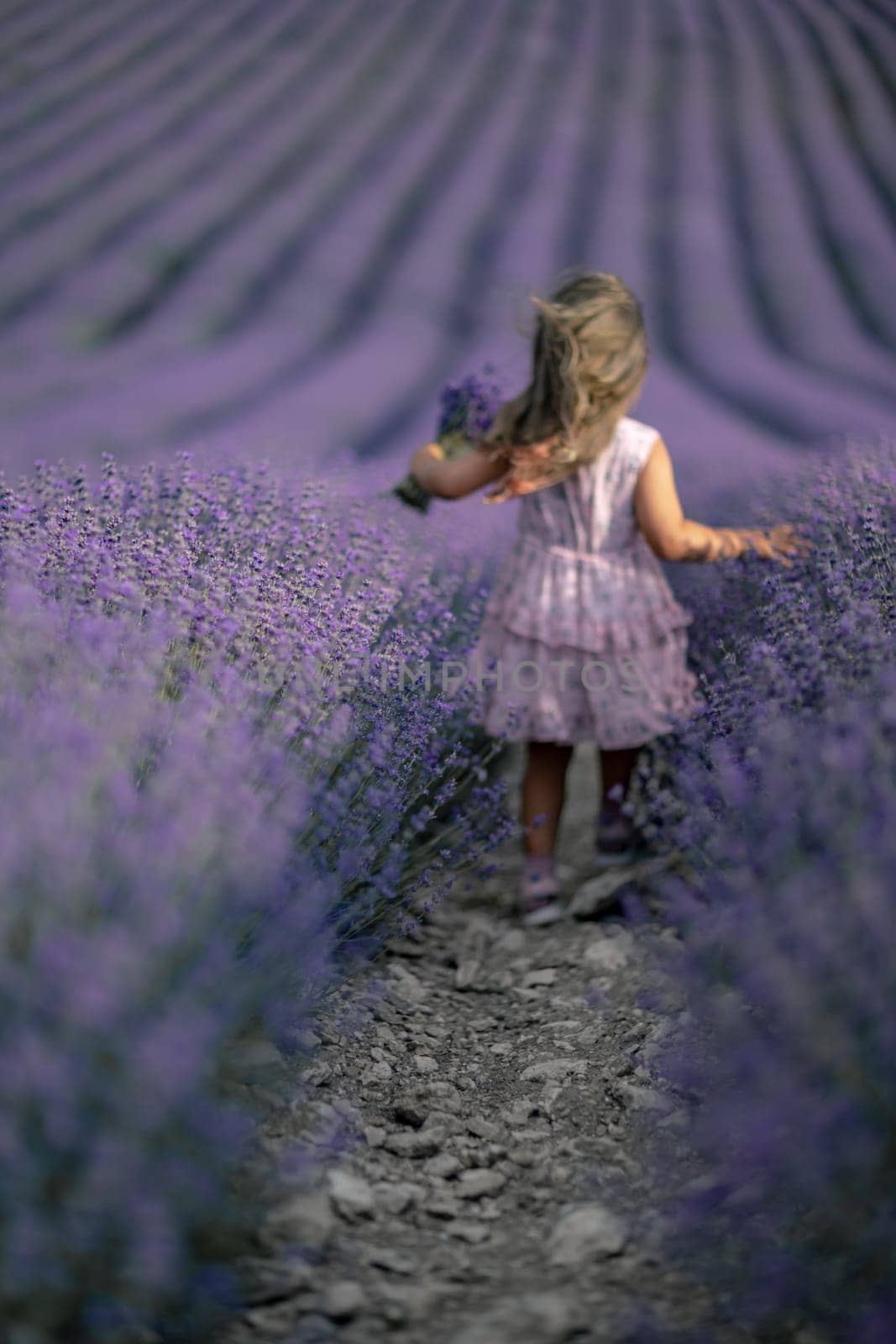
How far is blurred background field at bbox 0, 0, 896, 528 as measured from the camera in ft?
10.2

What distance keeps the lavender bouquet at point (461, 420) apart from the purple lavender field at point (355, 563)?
7 cm

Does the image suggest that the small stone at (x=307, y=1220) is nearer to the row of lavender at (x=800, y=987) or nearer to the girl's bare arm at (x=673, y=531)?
the row of lavender at (x=800, y=987)

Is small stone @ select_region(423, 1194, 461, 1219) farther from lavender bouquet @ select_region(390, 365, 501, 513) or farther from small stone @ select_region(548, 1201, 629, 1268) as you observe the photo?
lavender bouquet @ select_region(390, 365, 501, 513)

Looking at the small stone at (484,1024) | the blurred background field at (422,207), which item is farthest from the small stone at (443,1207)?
the blurred background field at (422,207)

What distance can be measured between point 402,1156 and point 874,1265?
65cm

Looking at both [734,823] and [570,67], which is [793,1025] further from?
[570,67]

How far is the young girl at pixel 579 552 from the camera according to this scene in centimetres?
204

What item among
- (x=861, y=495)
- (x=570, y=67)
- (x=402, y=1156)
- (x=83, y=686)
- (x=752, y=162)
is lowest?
(x=402, y=1156)

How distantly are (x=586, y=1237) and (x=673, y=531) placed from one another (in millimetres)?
1307

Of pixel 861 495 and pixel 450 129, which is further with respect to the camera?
pixel 450 129

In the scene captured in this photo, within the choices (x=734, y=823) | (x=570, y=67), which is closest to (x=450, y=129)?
(x=570, y=67)

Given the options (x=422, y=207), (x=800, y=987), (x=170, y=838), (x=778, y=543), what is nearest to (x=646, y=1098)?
(x=800, y=987)

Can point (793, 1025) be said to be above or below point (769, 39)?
below

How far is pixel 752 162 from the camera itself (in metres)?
3.32
